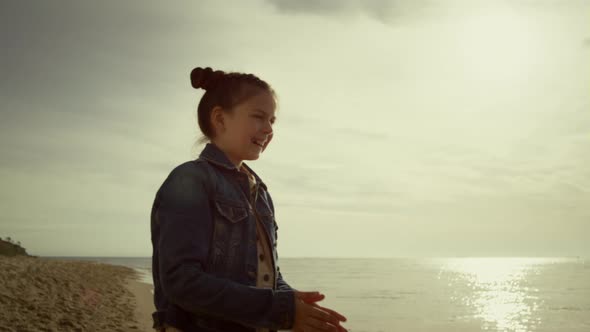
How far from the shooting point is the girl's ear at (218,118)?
2.28 m

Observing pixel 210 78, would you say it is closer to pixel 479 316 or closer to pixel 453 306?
pixel 479 316

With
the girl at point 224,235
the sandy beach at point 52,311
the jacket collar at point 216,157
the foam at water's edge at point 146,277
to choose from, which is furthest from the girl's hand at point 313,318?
the foam at water's edge at point 146,277

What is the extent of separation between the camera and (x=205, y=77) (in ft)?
7.82

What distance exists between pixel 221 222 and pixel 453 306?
3166cm

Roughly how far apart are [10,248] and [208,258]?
4672 centimetres

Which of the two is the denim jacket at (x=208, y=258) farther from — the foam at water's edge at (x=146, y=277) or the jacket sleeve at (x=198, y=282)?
the foam at water's edge at (x=146, y=277)

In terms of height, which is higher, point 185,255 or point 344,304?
point 185,255

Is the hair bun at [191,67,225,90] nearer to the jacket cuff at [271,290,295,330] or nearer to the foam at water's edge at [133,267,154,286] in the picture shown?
the jacket cuff at [271,290,295,330]

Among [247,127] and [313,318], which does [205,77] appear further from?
[313,318]

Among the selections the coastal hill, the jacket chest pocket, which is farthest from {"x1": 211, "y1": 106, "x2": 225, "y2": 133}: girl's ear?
the coastal hill

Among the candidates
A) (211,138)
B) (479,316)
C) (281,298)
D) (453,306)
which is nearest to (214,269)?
(281,298)

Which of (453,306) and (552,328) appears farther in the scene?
(453,306)

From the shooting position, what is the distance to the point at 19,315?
30.3 feet

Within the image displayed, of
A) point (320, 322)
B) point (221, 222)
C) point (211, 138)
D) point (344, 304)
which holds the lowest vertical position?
point (344, 304)
